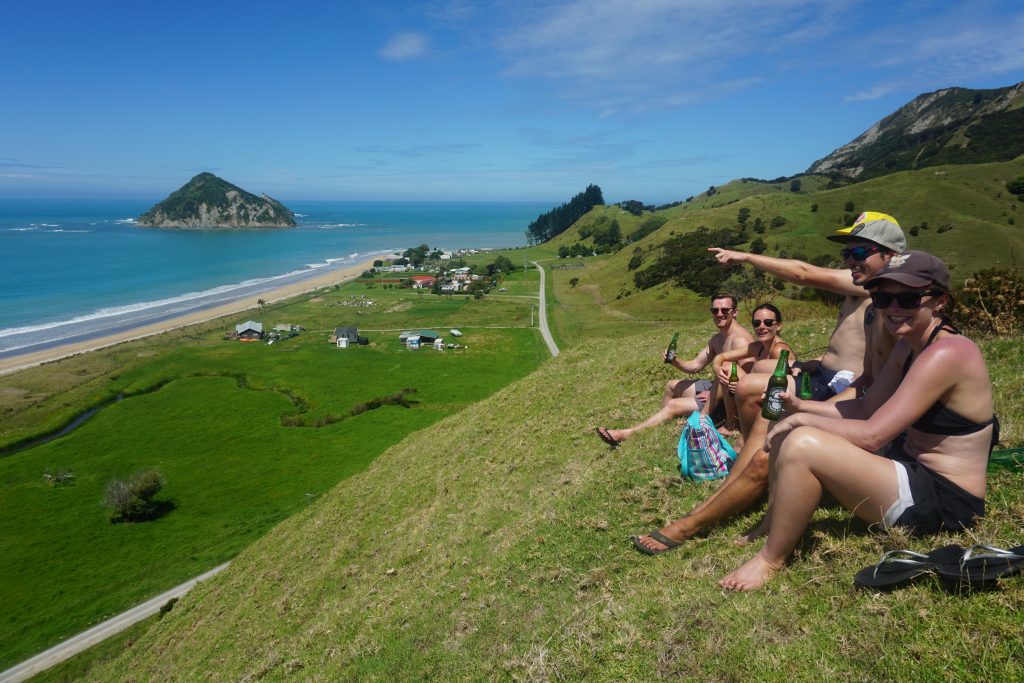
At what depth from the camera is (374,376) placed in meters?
72.4

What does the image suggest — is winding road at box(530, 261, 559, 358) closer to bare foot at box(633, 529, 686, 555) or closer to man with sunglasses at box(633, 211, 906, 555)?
man with sunglasses at box(633, 211, 906, 555)

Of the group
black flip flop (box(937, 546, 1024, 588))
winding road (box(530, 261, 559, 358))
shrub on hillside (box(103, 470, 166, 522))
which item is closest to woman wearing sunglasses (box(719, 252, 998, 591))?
black flip flop (box(937, 546, 1024, 588))

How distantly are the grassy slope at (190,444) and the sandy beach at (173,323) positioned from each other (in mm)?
7293

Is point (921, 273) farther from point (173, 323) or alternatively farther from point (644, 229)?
point (644, 229)

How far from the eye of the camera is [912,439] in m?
4.76

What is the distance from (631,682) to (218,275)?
185333 mm

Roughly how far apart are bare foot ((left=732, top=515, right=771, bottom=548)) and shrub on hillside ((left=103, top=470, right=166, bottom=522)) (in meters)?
44.8

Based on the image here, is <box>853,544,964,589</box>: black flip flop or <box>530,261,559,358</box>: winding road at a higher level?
<box>853,544,964,589</box>: black flip flop

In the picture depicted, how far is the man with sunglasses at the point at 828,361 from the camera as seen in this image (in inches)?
237

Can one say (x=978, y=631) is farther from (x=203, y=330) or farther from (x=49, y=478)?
(x=203, y=330)

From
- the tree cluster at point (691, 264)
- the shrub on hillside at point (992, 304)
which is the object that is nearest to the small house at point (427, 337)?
the tree cluster at point (691, 264)

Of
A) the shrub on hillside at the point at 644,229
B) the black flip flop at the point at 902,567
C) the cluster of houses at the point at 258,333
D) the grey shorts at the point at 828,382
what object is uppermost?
the shrub on hillside at the point at 644,229

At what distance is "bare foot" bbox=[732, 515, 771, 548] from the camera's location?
5.96 m

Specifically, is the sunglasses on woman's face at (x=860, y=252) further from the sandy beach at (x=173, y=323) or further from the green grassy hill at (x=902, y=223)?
the sandy beach at (x=173, y=323)
